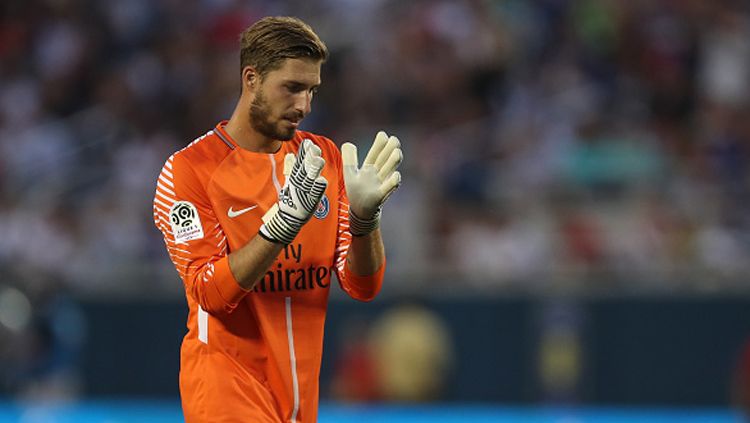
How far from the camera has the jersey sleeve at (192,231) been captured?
15.0 ft

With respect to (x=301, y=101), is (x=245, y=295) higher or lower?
lower

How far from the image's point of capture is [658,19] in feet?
51.0

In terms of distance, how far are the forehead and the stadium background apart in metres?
9.12

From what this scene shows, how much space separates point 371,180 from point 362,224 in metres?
0.18

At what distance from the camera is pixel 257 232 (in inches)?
178

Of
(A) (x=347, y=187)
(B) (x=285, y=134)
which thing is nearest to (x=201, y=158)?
(B) (x=285, y=134)

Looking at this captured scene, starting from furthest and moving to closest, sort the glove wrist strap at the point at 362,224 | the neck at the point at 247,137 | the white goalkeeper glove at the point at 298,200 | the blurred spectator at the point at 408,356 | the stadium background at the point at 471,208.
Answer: the blurred spectator at the point at 408,356 < the stadium background at the point at 471,208 < the neck at the point at 247,137 < the glove wrist strap at the point at 362,224 < the white goalkeeper glove at the point at 298,200

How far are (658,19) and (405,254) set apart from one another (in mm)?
3970

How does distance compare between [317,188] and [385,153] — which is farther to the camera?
[385,153]

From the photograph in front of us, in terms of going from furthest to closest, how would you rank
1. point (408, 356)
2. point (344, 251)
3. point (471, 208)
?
point (408, 356) → point (471, 208) → point (344, 251)

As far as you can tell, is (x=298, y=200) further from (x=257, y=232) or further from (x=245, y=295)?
(x=245, y=295)

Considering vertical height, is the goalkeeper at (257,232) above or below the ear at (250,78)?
below

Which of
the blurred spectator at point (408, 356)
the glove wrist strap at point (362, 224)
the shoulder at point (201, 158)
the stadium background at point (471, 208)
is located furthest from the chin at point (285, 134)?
the blurred spectator at point (408, 356)

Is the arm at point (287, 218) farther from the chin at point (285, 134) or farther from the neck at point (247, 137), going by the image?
the neck at point (247, 137)
